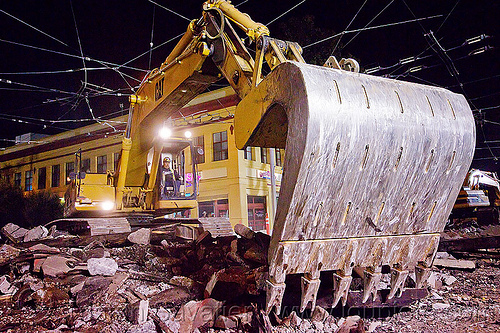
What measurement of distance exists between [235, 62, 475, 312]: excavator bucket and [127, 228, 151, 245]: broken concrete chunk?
4.24 meters

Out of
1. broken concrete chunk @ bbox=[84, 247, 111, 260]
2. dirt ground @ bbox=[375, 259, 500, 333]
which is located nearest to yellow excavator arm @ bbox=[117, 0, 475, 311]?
dirt ground @ bbox=[375, 259, 500, 333]

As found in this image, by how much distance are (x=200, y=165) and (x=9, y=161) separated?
950 inches

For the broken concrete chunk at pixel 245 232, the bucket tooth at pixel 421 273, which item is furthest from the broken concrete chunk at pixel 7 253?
the bucket tooth at pixel 421 273

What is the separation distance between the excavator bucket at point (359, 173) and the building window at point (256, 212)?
1770cm

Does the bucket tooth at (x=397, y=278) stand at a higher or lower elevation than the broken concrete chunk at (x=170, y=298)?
higher

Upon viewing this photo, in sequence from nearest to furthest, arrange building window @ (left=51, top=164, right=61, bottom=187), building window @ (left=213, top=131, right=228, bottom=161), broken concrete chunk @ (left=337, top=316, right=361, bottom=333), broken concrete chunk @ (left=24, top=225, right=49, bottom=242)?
broken concrete chunk @ (left=337, top=316, right=361, bottom=333)
broken concrete chunk @ (left=24, top=225, right=49, bottom=242)
building window @ (left=213, top=131, right=228, bottom=161)
building window @ (left=51, top=164, right=61, bottom=187)

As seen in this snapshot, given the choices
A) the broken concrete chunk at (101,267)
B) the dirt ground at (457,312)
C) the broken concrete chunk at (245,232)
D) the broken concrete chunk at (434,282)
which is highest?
the broken concrete chunk at (245,232)

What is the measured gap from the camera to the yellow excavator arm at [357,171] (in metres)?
2.41

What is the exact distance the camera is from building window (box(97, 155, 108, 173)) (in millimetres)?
25894

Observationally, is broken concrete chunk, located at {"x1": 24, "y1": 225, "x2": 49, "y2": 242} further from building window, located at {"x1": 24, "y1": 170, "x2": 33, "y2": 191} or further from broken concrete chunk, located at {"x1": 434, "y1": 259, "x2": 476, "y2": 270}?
building window, located at {"x1": 24, "y1": 170, "x2": 33, "y2": 191}

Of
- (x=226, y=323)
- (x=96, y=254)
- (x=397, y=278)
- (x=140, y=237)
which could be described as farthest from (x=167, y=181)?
(x=397, y=278)

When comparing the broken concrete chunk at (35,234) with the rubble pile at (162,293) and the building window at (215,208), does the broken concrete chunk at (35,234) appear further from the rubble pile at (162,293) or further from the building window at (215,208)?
the building window at (215,208)

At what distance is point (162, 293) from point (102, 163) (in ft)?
80.3

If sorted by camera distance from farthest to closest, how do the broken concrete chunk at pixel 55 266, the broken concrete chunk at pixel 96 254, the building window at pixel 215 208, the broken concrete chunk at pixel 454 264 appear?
the building window at pixel 215 208 → the broken concrete chunk at pixel 454 264 → the broken concrete chunk at pixel 96 254 → the broken concrete chunk at pixel 55 266
